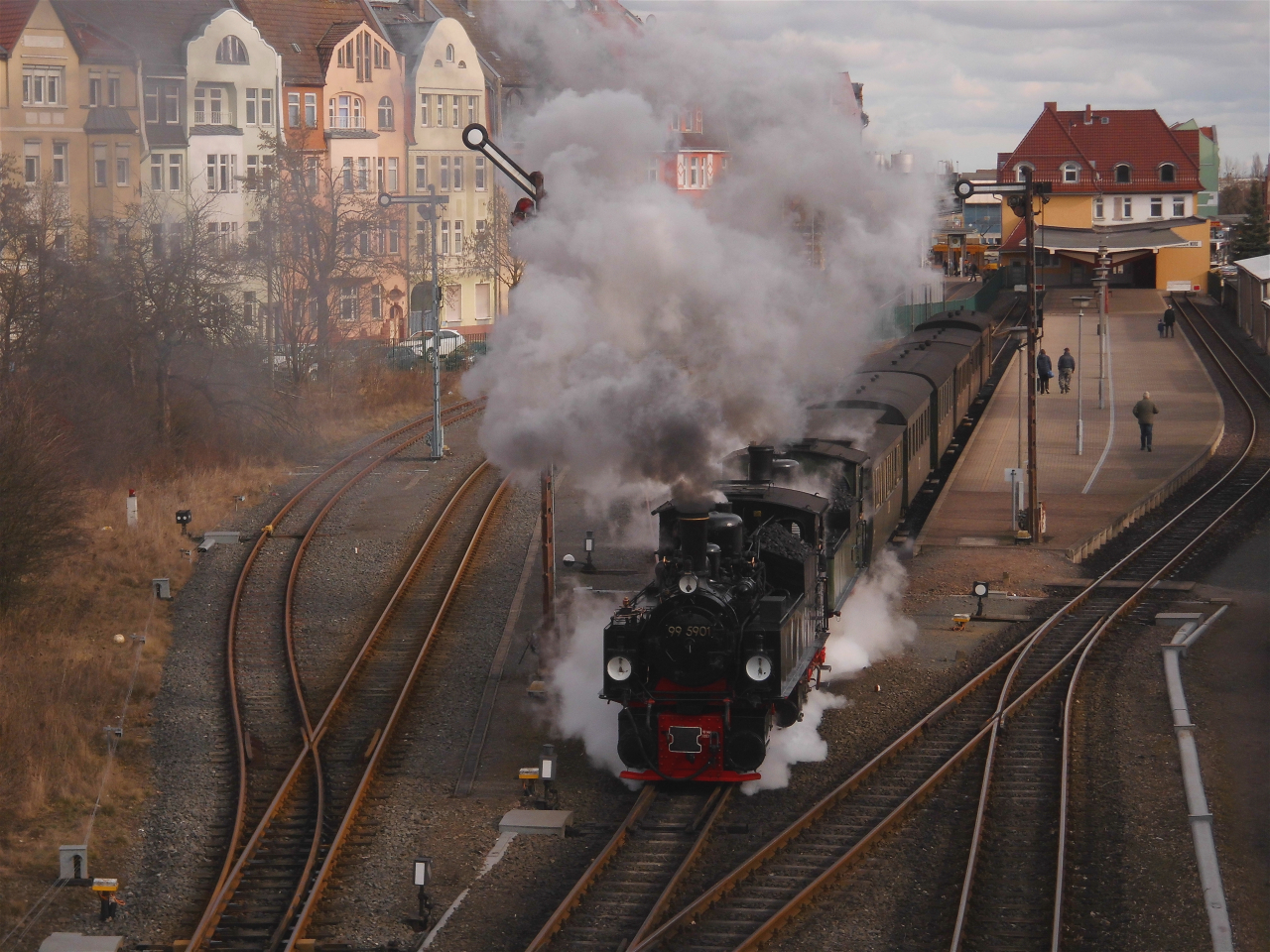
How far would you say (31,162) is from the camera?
1403 inches

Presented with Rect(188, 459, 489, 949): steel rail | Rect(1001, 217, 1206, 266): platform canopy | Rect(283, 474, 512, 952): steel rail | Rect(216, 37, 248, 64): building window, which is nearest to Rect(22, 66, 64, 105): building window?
Rect(216, 37, 248, 64): building window

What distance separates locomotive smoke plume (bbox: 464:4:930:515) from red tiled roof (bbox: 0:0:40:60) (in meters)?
23.5

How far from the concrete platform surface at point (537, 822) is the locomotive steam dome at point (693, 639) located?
1.61m

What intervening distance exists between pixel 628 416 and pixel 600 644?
11.8ft

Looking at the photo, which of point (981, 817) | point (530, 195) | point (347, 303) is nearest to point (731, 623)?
point (981, 817)

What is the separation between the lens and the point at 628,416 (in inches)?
560

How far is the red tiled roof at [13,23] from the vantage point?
34312mm

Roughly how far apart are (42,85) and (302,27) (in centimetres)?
1153

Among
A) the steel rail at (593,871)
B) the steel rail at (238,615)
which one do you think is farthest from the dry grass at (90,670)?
the steel rail at (593,871)

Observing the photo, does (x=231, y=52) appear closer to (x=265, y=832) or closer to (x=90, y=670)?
(x=90, y=670)

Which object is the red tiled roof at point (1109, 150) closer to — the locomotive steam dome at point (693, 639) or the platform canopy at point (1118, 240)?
the platform canopy at point (1118, 240)

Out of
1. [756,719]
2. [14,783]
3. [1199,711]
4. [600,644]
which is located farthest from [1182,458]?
[14,783]

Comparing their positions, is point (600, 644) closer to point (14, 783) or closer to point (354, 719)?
point (354, 719)

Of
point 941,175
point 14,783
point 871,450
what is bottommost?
point 14,783
